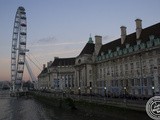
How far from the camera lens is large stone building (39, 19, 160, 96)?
5331 centimetres

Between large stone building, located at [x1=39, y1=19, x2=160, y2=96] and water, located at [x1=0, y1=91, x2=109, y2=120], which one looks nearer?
water, located at [x1=0, y1=91, x2=109, y2=120]

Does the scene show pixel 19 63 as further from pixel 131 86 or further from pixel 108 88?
pixel 131 86

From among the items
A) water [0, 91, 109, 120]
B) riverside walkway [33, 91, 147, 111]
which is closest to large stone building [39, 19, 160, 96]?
riverside walkway [33, 91, 147, 111]

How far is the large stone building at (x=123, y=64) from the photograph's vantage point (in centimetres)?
5331

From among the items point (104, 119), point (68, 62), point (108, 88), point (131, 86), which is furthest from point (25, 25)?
point (104, 119)

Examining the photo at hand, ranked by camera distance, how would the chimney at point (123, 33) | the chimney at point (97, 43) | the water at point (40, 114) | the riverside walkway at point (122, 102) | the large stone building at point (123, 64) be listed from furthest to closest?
the chimney at point (97, 43), the chimney at point (123, 33), the large stone building at point (123, 64), the water at point (40, 114), the riverside walkway at point (122, 102)

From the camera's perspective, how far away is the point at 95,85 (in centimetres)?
7775

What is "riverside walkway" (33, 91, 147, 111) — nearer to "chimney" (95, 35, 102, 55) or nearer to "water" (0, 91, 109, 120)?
"water" (0, 91, 109, 120)

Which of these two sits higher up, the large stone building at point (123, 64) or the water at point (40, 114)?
the large stone building at point (123, 64)

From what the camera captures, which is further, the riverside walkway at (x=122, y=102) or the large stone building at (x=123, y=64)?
the large stone building at (x=123, y=64)

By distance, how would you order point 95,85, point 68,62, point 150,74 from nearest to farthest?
point 150,74, point 95,85, point 68,62

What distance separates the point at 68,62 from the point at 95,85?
5513cm

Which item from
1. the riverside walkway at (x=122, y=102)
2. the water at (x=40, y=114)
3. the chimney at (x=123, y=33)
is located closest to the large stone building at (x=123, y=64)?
the chimney at (x=123, y=33)

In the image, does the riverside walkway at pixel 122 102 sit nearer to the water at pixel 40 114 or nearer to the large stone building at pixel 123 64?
the large stone building at pixel 123 64
